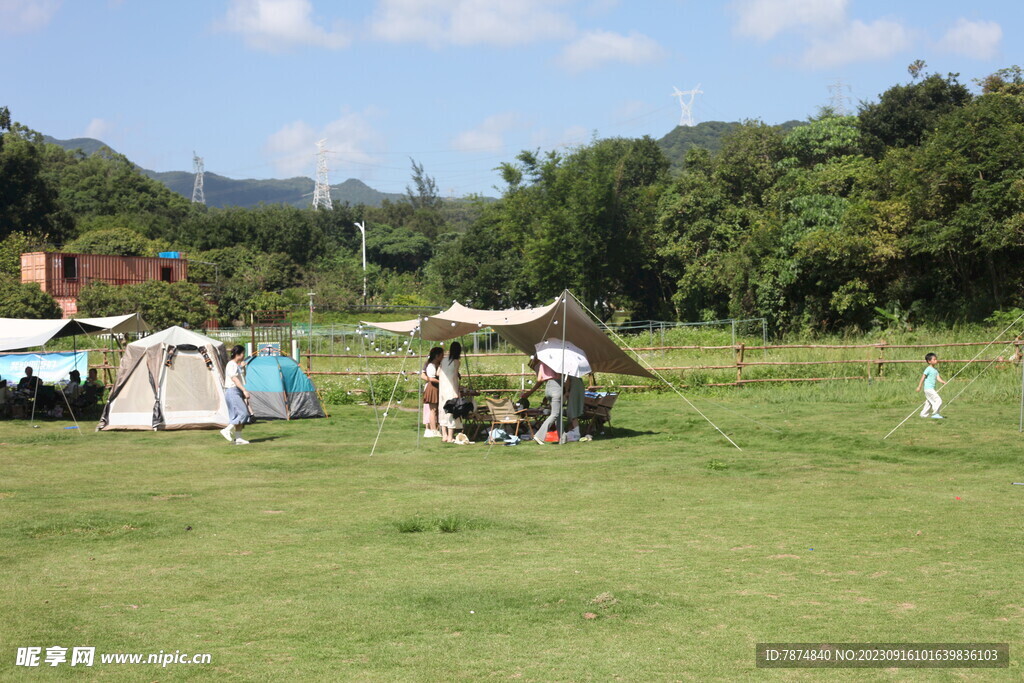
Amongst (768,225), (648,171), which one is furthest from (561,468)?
(648,171)

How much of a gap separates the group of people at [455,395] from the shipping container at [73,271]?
36.5 metres

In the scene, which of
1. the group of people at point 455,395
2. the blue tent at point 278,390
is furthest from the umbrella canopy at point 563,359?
the blue tent at point 278,390

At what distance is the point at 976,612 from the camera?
18.3ft

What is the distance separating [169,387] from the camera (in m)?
17.0

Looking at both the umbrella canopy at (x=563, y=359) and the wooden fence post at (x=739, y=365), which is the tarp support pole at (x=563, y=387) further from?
the wooden fence post at (x=739, y=365)

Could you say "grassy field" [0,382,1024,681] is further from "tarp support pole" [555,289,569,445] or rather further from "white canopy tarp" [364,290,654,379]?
"white canopy tarp" [364,290,654,379]

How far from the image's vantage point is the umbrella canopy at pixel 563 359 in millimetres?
14086

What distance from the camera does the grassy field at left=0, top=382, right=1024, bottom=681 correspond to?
5.18 meters

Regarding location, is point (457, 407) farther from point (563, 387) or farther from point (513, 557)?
point (513, 557)

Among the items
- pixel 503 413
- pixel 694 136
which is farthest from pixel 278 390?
pixel 694 136

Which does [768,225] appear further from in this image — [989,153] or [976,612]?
[976,612]

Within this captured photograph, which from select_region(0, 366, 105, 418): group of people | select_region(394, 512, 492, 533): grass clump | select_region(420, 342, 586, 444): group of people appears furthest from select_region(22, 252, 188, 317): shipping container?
select_region(394, 512, 492, 533): grass clump

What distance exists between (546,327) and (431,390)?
7.00 ft

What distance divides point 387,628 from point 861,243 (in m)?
26.1
